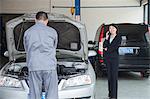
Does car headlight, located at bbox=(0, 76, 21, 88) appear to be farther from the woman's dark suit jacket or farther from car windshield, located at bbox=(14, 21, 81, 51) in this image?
the woman's dark suit jacket

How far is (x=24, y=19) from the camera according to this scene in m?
5.65

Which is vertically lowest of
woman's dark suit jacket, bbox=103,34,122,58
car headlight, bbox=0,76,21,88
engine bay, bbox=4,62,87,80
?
car headlight, bbox=0,76,21,88

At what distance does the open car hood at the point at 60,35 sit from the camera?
563cm

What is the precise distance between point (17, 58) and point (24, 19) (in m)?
0.70

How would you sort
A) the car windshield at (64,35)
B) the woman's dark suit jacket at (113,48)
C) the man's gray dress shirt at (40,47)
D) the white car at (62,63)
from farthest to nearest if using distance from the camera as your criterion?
the woman's dark suit jacket at (113,48)
the car windshield at (64,35)
the white car at (62,63)
the man's gray dress shirt at (40,47)

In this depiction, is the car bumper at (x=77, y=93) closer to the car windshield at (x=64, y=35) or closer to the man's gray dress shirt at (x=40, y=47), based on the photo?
the man's gray dress shirt at (x=40, y=47)

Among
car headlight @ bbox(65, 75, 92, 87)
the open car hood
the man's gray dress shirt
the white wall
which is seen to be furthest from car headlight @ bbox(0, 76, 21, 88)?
the white wall

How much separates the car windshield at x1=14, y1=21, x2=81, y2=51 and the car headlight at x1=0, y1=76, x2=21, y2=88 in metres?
1.22

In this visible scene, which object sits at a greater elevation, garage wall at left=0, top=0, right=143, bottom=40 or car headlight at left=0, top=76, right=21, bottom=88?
garage wall at left=0, top=0, right=143, bottom=40

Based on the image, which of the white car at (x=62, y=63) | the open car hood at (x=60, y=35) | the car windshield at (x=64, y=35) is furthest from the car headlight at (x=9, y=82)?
the car windshield at (x=64, y=35)

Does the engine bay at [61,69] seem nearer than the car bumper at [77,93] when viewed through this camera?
No

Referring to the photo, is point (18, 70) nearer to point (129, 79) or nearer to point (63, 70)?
point (63, 70)

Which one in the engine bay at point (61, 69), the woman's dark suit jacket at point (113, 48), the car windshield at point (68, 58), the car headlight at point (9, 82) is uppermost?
the woman's dark suit jacket at point (113, 48)

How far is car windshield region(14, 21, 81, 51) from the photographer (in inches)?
232
